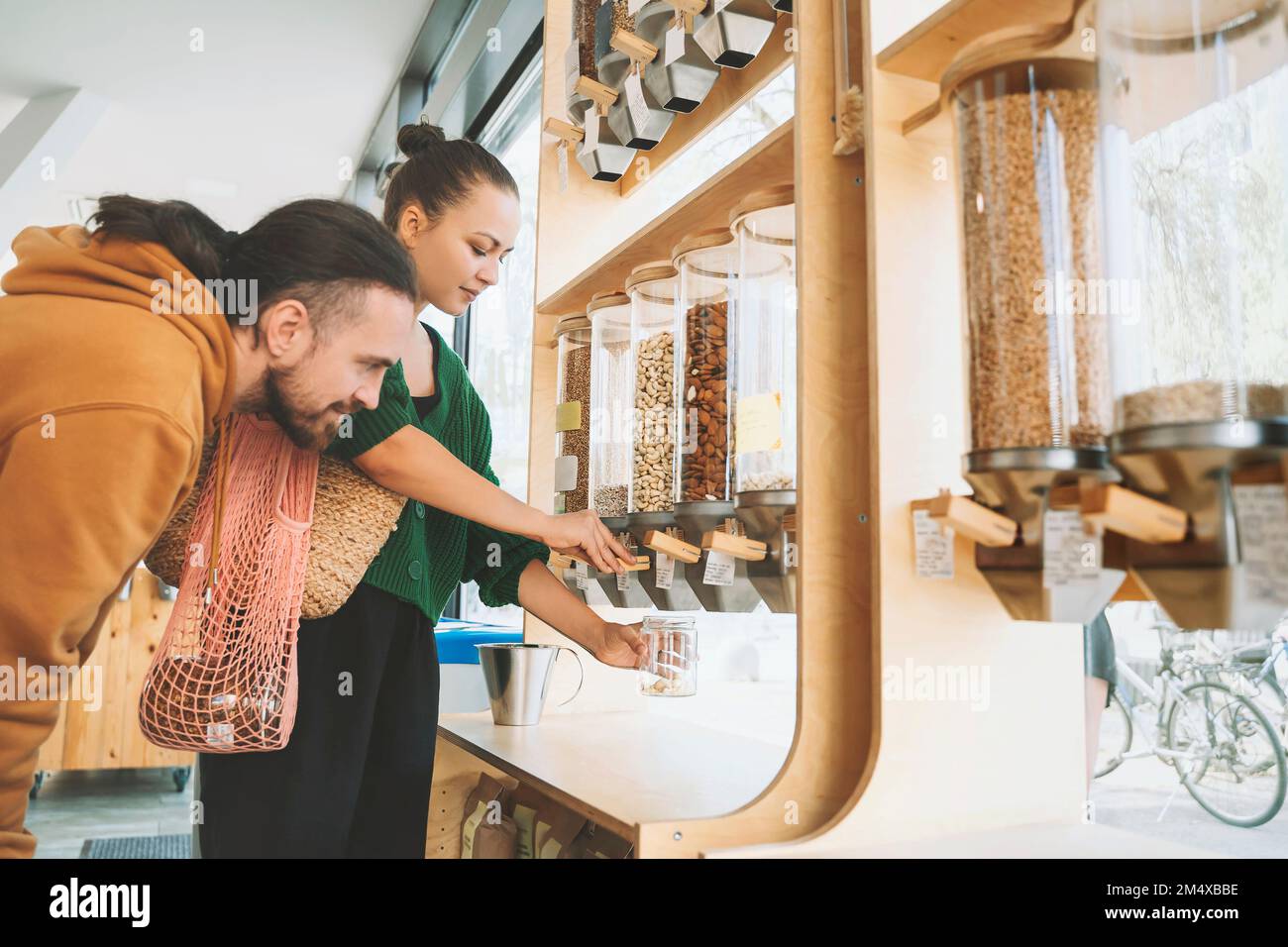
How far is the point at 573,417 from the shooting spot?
5.97ft

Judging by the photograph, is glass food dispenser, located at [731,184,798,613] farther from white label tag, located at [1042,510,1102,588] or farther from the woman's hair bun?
the woman's hair bun

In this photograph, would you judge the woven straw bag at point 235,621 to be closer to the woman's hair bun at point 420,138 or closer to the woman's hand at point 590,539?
the woman's hand at point 590,539

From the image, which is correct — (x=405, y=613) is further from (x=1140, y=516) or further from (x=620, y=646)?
(x=1140, y=516)

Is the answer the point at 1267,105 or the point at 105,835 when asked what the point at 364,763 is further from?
the point at 105,835

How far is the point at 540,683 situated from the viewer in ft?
5.74

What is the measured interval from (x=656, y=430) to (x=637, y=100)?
24.5 inches

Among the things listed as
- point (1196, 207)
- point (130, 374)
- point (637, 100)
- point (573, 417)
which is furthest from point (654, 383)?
point (1196, 207)

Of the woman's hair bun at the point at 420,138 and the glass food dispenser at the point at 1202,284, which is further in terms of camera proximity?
the woman's hair bun at the point at 420,138

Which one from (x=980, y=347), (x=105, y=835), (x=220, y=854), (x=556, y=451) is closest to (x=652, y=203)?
(x=556, y=451)

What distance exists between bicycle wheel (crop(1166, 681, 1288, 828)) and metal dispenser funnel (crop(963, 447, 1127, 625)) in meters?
0.50

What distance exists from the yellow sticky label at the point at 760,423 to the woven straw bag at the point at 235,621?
79 centimetres

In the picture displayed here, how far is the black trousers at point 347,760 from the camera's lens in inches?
60.8

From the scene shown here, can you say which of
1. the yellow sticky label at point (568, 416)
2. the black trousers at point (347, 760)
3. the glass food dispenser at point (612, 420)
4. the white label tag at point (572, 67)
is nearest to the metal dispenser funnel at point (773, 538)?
the glass food dispenser at point (612, 420)

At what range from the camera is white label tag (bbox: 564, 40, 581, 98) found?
1956 millimetres
